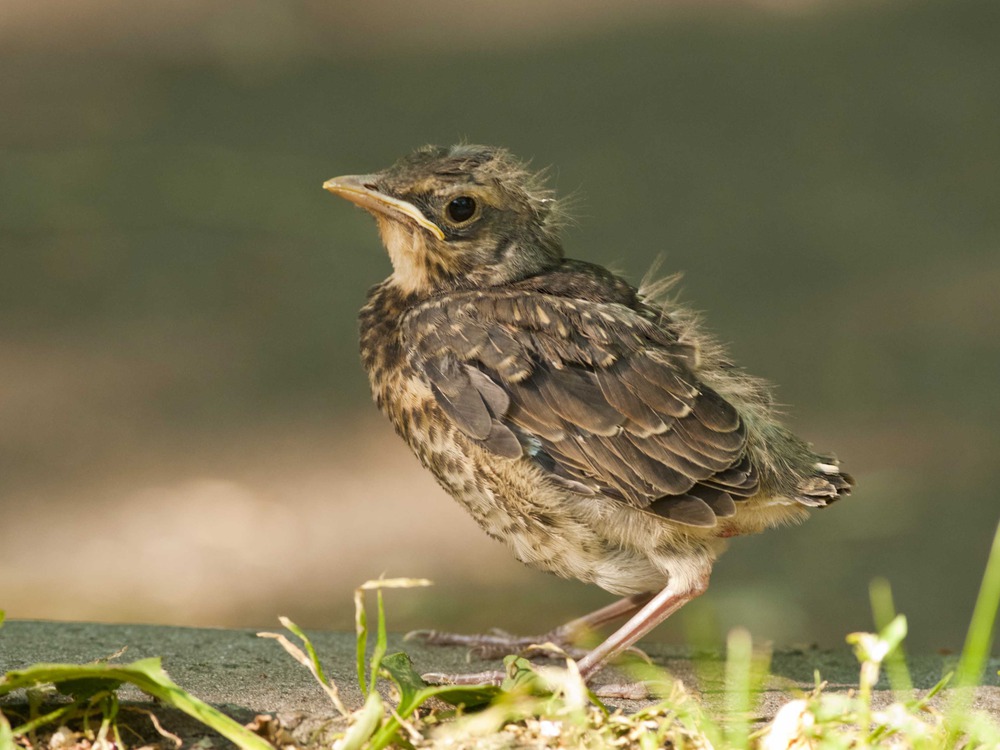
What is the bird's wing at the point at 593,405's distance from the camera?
2982mm

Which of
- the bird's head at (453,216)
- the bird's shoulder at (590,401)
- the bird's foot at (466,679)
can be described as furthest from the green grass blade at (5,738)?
the bird's head at (453,216)

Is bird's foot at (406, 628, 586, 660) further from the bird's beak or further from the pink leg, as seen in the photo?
the bird's beak

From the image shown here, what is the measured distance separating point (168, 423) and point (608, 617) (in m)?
3.07

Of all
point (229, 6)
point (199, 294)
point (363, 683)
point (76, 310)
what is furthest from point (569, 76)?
point (363, 683)

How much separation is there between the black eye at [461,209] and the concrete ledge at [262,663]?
3.53ft

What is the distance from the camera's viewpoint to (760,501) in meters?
3.15

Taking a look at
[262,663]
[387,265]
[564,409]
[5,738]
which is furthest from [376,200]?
[387,265]

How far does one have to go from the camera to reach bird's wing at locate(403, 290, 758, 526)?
2.98 meters

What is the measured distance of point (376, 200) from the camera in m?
3.29

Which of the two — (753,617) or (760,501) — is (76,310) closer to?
(753,617)

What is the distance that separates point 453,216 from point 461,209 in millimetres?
26

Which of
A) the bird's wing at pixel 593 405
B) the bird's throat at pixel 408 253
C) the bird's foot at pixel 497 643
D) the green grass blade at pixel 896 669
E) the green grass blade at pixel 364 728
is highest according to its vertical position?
the bird's throat at pixel 408 253

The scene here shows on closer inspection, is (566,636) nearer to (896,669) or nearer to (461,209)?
(896,669)

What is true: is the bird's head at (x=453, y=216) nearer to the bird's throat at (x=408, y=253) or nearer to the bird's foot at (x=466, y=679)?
the bird's throat at (x=408, y=253)
